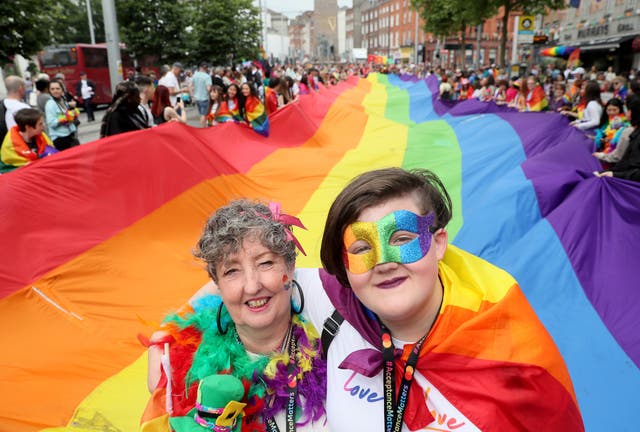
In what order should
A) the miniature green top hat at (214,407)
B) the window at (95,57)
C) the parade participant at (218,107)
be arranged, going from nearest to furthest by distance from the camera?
the miniature green top hat at (214,407)
the parade participant at (218,107)
the window at (95,57)

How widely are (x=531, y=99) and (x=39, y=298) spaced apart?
34.9 ft

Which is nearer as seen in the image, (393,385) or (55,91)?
(393,385)

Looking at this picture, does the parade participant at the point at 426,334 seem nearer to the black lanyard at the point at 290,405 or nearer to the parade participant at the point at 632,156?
the black lanyard at the point at 290,405

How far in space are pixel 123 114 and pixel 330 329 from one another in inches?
197

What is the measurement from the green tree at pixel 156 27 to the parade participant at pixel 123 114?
2182 centimetres

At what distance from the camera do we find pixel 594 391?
8.41 feet

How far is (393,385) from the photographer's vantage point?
149 cm

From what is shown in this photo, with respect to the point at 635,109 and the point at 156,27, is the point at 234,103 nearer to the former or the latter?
the point at 635,109

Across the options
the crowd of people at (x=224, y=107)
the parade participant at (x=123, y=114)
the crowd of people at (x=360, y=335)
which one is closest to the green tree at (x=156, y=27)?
the crowd of people at (x=224, y=107)

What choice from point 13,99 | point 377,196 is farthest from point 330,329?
point 13,99

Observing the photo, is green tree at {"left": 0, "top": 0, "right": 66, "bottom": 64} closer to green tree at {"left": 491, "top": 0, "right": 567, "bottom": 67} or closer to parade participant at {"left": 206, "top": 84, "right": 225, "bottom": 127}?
parade participant at {"left": 206, "top": 84, "right": 225, "bottom": 127}

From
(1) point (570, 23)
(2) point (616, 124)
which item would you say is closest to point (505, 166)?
(2) point (616, 124)

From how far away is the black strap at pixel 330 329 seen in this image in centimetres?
170

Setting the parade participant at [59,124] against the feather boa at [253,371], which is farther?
the parade participant at [59,124]
